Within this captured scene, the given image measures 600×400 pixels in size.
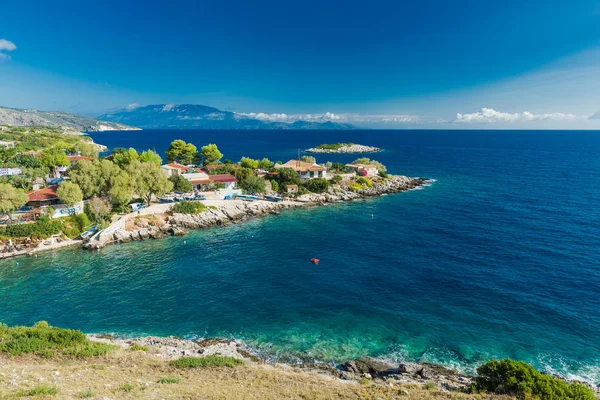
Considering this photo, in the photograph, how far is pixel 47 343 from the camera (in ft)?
65.1

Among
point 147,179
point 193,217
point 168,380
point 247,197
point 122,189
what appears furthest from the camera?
point 247,197

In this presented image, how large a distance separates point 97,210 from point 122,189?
18.5 ft

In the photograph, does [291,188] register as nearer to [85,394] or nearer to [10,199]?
[10,199]

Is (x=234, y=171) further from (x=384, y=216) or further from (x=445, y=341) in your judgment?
(x=445, y=341)

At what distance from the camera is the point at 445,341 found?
2439cm

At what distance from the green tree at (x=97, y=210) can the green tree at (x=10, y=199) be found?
27.1ft

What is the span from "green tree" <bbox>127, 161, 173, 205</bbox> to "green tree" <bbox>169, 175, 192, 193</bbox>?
6463mm

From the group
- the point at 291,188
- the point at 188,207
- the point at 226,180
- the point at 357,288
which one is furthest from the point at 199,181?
the point at 357,288

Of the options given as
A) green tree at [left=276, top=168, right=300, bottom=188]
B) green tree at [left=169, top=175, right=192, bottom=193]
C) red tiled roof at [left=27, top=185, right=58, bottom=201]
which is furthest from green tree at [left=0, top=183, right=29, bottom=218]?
green tree at [left=276, top=168, right=300, bottom=188]

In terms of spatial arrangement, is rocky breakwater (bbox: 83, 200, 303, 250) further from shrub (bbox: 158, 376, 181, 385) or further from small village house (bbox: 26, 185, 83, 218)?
shrub (bbox: 158, 376, 181, 385)

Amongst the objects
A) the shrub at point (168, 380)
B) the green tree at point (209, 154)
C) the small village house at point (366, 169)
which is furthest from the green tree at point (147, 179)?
the small village house at point (366, 169)

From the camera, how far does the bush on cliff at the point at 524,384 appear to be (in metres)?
15.1

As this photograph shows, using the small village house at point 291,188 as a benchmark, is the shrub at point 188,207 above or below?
below

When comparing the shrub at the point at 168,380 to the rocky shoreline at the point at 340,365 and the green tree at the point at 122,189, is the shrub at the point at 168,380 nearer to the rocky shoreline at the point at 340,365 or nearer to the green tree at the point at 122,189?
the rocky shoreline at the point at 340,365
